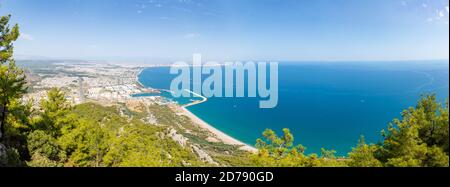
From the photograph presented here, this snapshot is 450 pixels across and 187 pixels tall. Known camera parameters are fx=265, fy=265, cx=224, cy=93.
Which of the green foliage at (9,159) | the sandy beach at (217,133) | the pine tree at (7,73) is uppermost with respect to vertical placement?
the pine tree at (7,73)

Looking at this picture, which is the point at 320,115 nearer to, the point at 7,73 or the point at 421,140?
the point at 421,140

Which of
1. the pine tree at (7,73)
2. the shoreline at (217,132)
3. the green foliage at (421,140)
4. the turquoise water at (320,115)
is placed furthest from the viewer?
the turquoise water at (320,115)

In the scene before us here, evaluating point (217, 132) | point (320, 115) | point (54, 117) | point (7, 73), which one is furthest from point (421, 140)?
point (320, 115)

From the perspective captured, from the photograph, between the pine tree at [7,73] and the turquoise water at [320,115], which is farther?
the turquoise water at [320,115]

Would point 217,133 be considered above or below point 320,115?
below

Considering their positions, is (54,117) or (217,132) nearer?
(54,117)

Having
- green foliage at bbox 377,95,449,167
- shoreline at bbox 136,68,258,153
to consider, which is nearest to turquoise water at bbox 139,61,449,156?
shoreline at bbox 136,68,258,153

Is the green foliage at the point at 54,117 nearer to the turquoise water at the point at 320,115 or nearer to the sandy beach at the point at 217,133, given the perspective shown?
the sandy beach at the point at 217,133

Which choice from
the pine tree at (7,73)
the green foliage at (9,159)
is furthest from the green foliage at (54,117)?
the green foliage at (9,159)
